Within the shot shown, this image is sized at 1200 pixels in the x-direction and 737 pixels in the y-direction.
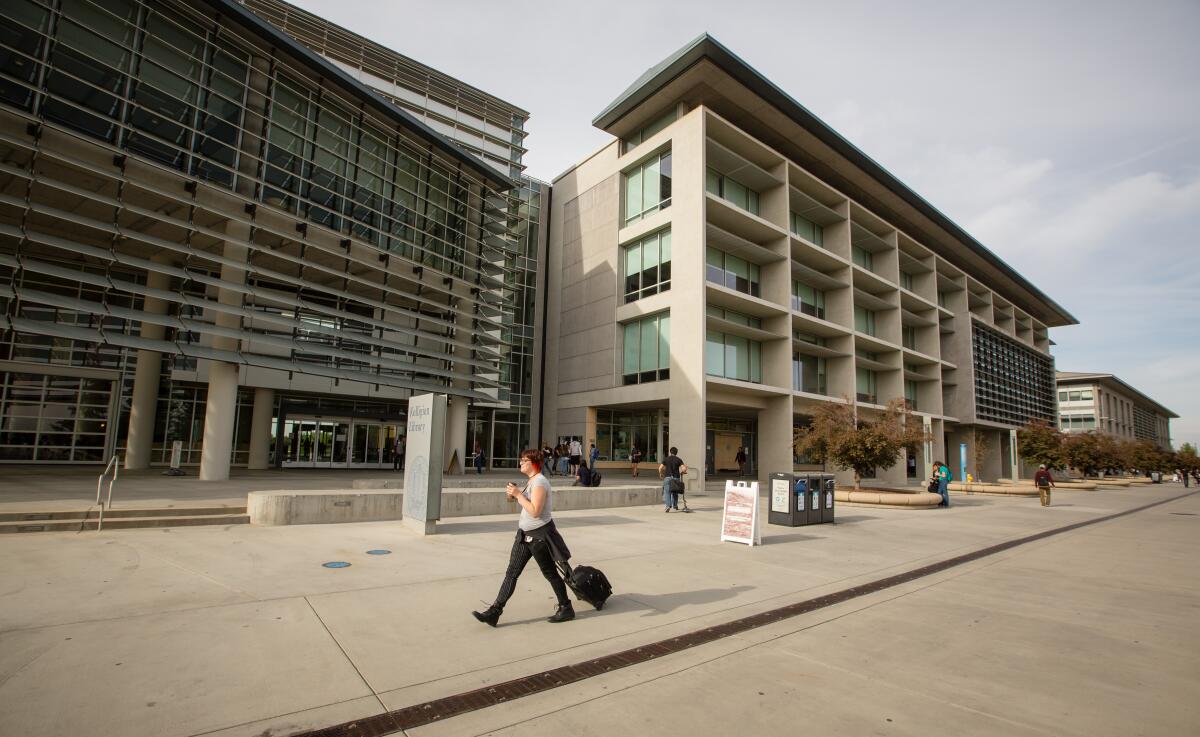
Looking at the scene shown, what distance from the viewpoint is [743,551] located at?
9.85m

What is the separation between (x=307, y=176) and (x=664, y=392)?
1697 centimetres

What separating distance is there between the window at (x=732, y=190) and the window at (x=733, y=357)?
23.2ft

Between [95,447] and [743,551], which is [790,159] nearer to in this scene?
[743,551]

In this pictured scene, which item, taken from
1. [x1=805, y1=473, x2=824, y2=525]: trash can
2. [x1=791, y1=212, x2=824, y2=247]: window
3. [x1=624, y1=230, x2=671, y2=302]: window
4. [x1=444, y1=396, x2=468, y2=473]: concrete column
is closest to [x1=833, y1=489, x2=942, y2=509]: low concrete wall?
[x1=805, y1=473, x2=824, y2=525]: trash can

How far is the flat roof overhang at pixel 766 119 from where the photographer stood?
2650cm

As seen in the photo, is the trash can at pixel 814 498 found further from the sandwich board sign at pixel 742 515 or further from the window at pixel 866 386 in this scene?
the window at pixel 866 386

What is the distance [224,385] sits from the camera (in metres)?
18.5

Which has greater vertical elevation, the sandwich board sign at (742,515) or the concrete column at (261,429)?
the concrete column at (261,429)

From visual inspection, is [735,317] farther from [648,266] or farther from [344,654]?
[344,654]

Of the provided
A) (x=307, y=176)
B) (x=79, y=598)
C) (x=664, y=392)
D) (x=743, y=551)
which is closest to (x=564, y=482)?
(x=664, y=392)

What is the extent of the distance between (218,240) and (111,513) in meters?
12.3

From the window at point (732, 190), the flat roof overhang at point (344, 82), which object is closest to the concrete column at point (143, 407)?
the flat roof overhang at point (344, 82)

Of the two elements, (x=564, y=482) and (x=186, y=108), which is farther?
(x=564, y=482)

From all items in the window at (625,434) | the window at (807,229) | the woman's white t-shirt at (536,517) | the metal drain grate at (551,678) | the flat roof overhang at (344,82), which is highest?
the window at (807,229)
